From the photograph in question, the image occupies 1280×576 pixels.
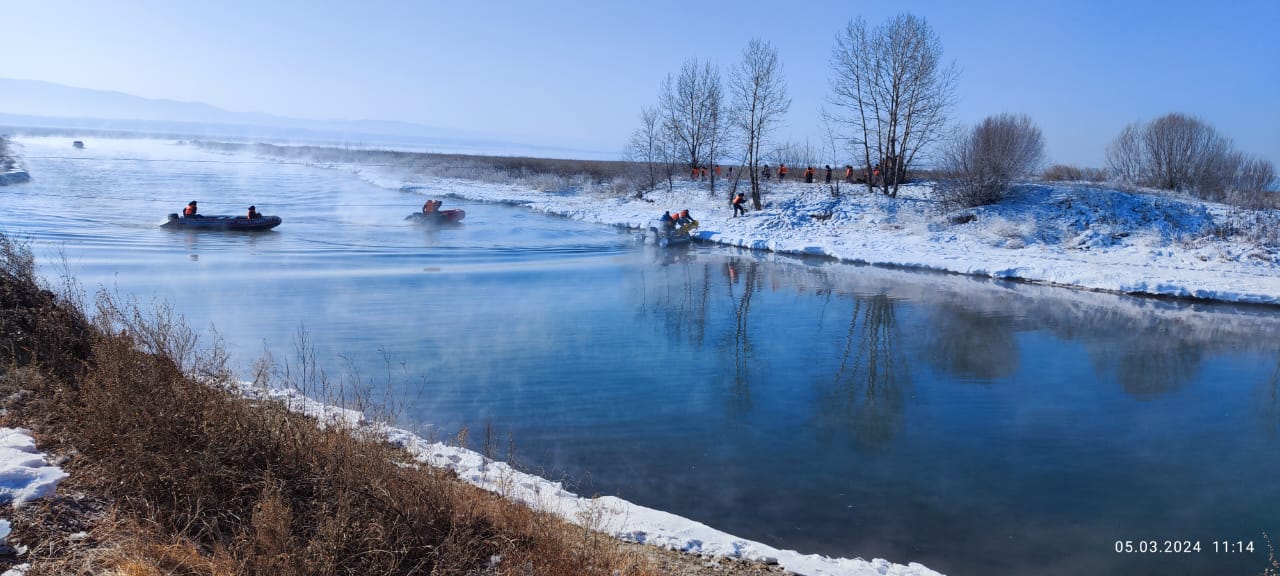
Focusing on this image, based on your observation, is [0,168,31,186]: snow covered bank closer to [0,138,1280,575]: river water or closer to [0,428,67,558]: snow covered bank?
[0,138,1280,575]: river water

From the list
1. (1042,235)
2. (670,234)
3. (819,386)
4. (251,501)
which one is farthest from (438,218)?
(251,501)

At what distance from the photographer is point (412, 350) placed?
41.9 ft

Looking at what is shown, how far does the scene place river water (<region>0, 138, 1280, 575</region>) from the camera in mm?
7359

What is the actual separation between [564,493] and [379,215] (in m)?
35.0

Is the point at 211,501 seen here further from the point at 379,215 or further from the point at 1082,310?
the point at 379,215

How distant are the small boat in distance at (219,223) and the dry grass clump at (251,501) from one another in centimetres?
2535

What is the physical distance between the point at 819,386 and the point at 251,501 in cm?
831

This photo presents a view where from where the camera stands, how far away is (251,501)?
18.1 ft

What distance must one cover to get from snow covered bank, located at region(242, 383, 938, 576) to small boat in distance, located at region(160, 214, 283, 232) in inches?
995

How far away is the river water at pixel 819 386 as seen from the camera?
736 cm

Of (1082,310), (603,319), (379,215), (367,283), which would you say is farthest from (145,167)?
(1082,310)

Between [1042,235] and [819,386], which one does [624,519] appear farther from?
[1042,235]
